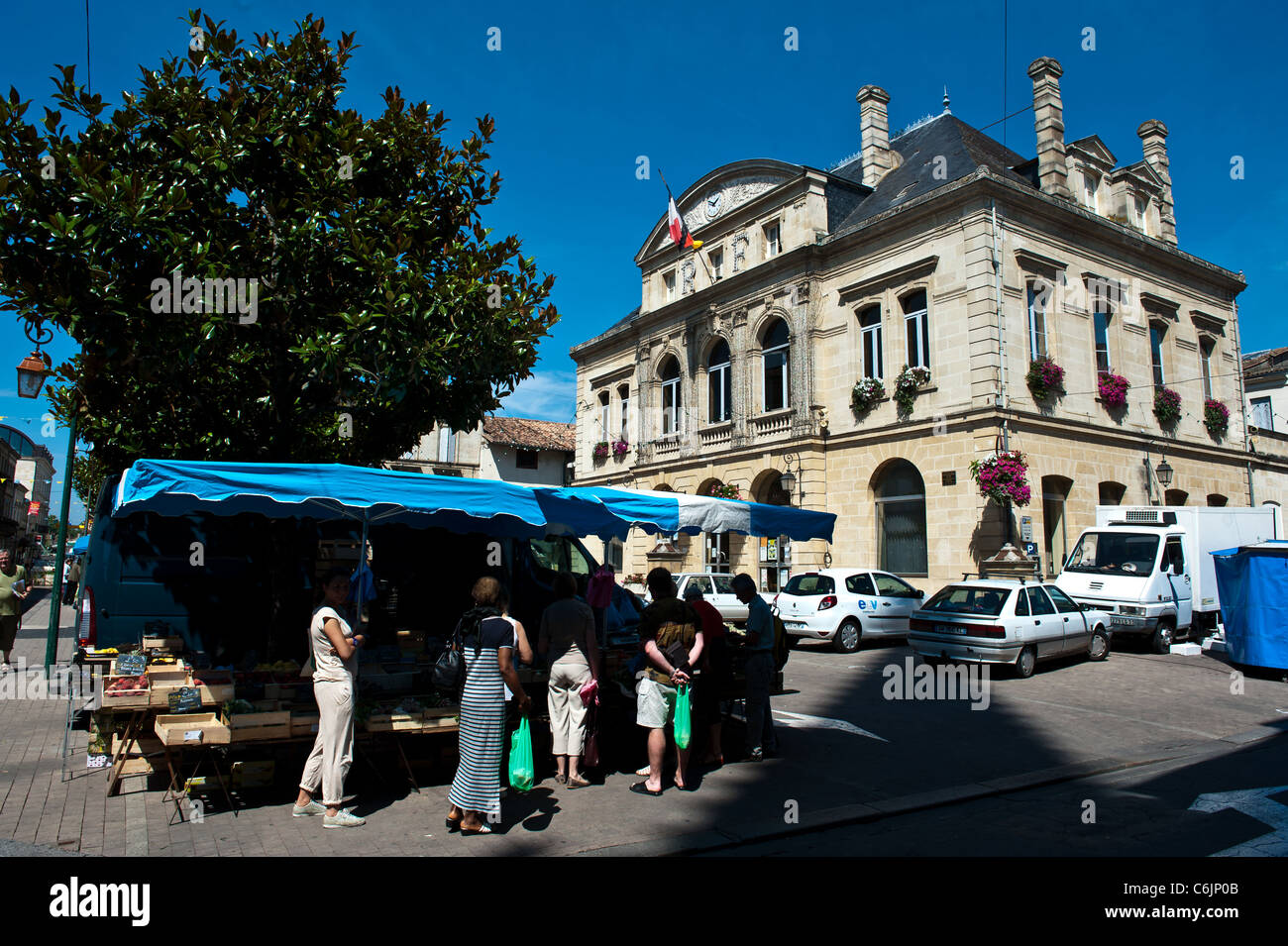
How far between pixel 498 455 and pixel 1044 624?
124ft

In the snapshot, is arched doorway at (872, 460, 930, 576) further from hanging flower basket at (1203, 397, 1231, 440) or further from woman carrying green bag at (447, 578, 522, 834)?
woman carrying green bag at (447, 578, 522, 834)

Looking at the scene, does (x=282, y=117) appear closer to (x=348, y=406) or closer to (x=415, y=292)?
(x=415, y=292)

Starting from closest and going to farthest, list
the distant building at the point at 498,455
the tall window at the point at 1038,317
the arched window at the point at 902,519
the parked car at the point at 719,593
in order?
the parked car at the point at 719,593
the tall window at the point at 1038,317
the arched window at the point at 902,519
the distant building at the point at 498,455

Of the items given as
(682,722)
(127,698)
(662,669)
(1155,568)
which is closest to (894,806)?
(682,722)

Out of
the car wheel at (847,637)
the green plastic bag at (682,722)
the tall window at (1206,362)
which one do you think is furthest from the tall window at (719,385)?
the green plastic bag at (682,722)

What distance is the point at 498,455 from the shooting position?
48.1 m

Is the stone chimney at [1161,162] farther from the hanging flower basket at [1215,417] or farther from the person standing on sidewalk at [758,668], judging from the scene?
the person standing on sidewalk at [758,668]

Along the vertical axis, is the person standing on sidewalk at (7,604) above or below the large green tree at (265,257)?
below

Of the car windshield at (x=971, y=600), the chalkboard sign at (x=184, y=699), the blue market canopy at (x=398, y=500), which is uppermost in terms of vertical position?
the blue market canopy at (x=398, y=500)

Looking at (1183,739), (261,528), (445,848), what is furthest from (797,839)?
(261,528)

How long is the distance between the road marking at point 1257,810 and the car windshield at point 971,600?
6492 mm

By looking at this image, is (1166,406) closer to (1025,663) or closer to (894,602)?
(894,602)

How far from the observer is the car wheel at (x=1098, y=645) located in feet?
49.7
